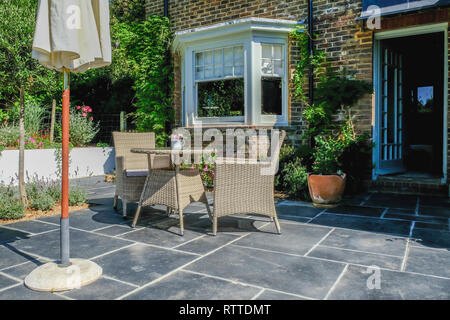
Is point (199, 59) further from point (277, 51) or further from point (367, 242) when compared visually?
point (367, 242)

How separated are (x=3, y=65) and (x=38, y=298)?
2900 millimetres

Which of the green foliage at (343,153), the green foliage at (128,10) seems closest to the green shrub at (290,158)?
the green foliage at (343,153)

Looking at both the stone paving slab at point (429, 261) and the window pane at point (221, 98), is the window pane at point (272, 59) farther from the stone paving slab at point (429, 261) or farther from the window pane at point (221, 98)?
the stone paving slab at point (429, 261)

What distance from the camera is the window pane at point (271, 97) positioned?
21.2ft

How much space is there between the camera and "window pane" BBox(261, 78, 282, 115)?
6.46m

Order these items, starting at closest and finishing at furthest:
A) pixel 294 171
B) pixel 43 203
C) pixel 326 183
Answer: pixel 43 203, pixel 326 183, pixel 294 171

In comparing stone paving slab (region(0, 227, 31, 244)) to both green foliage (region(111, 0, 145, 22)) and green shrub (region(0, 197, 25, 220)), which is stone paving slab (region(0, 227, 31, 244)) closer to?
green shrub (region(0, 197, 25, 220))

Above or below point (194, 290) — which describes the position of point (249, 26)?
above

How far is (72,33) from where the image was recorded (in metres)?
2.20

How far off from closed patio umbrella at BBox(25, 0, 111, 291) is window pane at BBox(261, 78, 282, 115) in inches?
162

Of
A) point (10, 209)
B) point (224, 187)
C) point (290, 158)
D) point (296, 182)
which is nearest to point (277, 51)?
point (290, 158)

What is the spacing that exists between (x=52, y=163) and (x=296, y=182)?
494 cm
